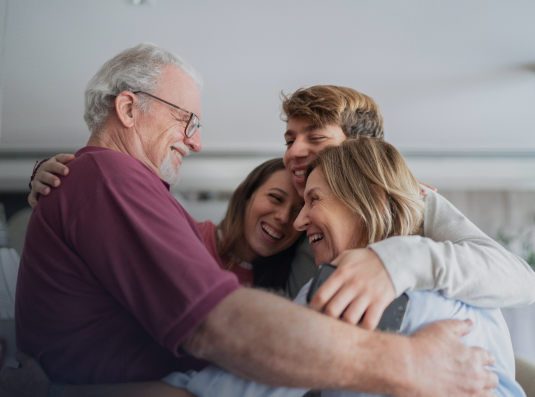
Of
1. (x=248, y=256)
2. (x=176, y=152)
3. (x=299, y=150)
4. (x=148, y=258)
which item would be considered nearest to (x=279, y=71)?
(x=299, y=150)

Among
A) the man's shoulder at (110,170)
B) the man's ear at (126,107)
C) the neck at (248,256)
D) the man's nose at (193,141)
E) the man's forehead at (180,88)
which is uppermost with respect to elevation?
the man's forehead at (180,88)

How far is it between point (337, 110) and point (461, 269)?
3.29ft

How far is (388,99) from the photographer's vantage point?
11.1ft

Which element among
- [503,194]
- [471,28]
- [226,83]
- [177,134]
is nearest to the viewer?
[177,134]

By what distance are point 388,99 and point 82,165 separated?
9.98ft

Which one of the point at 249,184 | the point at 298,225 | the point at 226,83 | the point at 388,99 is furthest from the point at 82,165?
the point at 388,99

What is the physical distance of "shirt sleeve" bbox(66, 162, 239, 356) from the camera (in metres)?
0.68

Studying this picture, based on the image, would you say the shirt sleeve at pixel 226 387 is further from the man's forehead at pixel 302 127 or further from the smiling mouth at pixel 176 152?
the man's forehead at pixel 302 127

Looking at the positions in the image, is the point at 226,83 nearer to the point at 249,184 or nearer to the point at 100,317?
the point at 249,184

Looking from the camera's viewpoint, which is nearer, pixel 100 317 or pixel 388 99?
pixel 100 317

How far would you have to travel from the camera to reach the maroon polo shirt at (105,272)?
0.73 metres

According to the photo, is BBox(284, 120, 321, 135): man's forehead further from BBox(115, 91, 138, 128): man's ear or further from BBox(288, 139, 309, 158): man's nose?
BBox(115, 91, 138, 128): man's ear

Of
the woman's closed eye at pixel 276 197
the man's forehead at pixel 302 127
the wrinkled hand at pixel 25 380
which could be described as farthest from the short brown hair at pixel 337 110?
the wrinkled hand at pixel 25 380

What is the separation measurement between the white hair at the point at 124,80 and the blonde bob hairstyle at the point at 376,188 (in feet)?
2.30
